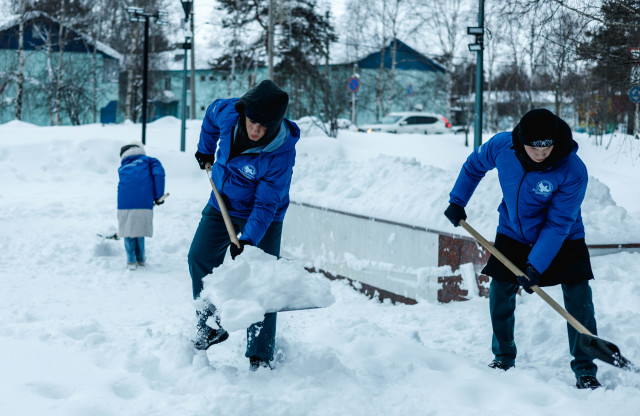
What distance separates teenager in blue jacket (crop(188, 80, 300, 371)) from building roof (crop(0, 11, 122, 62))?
84.0 feet

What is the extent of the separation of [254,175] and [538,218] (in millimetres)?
1450

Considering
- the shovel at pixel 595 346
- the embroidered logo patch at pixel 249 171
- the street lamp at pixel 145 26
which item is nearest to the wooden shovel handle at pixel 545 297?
the shovel at pixel 595 346

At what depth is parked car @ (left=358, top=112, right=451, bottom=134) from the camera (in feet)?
81.7

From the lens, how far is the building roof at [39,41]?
89.7 ft

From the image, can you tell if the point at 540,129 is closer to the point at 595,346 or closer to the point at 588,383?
the point at 595,346

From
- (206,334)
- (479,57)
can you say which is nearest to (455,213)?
(206,334)

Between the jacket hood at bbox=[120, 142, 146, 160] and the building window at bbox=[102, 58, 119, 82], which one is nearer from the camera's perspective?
the jacket hood at bbox=[120, 142, 146, 160]

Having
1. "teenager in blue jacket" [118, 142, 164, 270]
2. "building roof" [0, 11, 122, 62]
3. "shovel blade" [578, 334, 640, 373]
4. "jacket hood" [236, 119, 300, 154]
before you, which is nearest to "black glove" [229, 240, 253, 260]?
"jacket hood" [236, 119, 300, 154]

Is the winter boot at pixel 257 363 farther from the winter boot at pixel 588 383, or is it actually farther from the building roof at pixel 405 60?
the building roof at pixel 405 60

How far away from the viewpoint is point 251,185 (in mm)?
Answer: 3541

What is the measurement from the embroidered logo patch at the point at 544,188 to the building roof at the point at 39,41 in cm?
2648

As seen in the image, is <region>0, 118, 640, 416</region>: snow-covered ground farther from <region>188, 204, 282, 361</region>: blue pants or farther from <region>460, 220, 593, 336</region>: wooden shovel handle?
<region>460, 220, 593, 336</region>: wooden shovel handle

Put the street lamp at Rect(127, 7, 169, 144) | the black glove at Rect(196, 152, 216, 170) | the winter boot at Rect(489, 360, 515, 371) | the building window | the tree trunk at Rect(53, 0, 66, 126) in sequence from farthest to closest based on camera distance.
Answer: the building window
the tree trunk at Rect(53, 0, 66, 126)
the street lamp at Rect(127, 7, 169, 144)
the black glove at Rect(196, 152, 216, 170)
the winter boot at Rect(489, 360, 515, 371)

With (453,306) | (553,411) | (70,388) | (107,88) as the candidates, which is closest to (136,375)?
(70,388)
